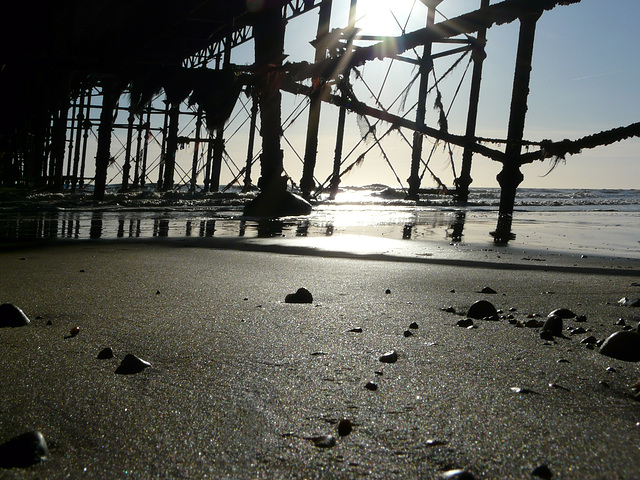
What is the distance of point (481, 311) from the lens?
2186 mm

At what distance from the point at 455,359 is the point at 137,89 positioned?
646 inches

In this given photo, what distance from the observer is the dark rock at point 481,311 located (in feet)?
7.13

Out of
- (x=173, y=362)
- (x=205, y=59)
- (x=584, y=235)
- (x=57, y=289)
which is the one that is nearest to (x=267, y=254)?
(x=57, y=289)

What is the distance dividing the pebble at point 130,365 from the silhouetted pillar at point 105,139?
1319 centimetres

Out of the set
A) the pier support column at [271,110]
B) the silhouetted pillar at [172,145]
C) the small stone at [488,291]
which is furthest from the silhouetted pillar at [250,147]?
the small stone at [488,291]

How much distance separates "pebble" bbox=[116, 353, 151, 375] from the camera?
1.36 m

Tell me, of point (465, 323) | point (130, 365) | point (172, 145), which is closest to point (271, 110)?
point (465, 323)

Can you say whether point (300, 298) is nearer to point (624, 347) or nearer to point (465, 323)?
point (465, 323)

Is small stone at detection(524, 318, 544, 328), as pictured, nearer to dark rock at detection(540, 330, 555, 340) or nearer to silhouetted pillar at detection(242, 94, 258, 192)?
dark rock at detection(540, 330, 555, 340)

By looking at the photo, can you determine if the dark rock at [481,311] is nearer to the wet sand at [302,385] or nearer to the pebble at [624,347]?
the wet sand at [302,385]

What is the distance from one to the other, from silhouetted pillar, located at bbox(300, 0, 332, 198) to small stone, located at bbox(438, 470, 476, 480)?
11.9 metres

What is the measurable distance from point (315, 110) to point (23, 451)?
44.0ft

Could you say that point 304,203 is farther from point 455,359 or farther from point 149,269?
point 455,359

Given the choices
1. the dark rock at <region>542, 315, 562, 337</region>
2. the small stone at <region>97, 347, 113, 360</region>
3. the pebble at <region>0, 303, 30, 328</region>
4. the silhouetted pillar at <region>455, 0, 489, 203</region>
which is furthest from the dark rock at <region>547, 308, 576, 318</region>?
the silhouetted pillar at <region>455, 0, 489, 203</region>
